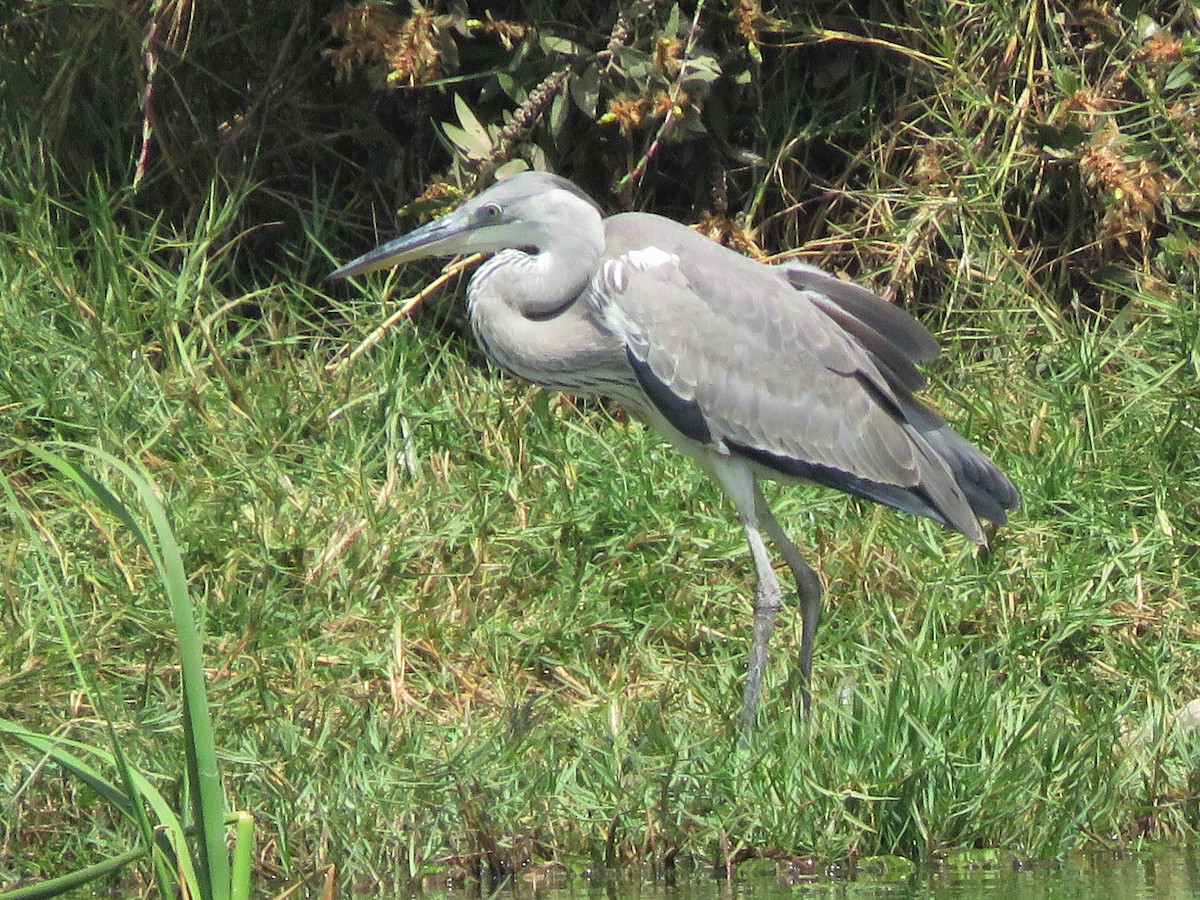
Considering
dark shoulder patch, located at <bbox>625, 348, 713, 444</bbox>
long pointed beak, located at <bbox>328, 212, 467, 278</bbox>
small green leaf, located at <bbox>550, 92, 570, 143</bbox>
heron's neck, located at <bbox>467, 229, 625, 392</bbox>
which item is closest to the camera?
dark shoulder patch, located at <bbox>625, 348, 713, 444</bbox>

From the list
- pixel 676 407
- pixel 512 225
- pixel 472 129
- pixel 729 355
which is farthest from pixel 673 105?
pixel 676 407

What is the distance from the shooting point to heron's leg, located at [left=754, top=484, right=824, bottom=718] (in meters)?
5.18

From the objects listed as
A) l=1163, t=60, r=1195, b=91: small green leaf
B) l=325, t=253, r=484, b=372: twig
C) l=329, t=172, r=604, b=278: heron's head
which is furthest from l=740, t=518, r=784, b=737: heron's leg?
l=1163, t=60, r=1195, b=91: small green leaf

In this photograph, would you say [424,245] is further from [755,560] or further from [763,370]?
[755,560]

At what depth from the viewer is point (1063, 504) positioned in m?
5.86

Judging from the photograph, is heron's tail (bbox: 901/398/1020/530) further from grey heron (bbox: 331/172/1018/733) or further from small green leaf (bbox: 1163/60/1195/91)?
small green leaf (bbox: 1163/60/1195/91)

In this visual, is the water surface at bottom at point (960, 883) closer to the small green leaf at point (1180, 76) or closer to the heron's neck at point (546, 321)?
the heron's neck at point (546, 321)

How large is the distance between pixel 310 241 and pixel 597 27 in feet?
4.39

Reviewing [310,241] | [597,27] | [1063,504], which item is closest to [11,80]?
[310,241]

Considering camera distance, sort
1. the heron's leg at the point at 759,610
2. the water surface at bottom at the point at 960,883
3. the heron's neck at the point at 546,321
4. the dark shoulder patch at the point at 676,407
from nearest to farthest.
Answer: the water surface at bottom at the point at 960,883, the heron's leg at the point at 759,610, the dark shoulder patch at the point at 676,407, the heron's neck at the point at 546,321

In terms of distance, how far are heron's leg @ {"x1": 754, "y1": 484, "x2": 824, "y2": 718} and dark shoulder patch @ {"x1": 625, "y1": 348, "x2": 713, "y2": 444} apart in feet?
0.83

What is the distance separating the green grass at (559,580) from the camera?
422cm

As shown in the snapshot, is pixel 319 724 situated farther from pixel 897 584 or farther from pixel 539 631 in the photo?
pixel 897 584

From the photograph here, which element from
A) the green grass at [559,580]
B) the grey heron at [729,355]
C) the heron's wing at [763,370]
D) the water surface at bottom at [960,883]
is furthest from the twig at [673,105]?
the water surface at bottom at [960,883]
